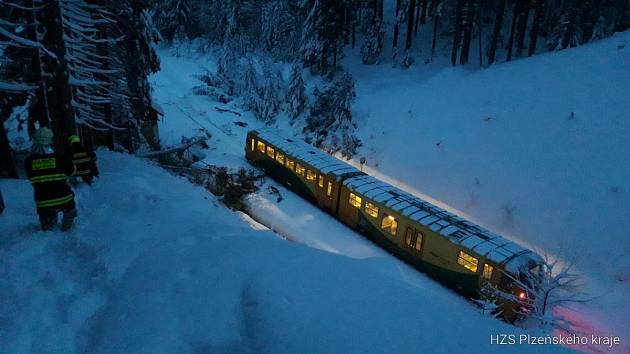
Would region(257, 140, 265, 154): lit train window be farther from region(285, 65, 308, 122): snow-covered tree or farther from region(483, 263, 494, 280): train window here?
region(483, 263, 494, 280): train window

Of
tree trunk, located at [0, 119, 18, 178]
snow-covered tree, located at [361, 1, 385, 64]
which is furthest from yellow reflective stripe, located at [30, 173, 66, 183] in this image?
snow-covered tree, located at [361, 1, 385, 64]

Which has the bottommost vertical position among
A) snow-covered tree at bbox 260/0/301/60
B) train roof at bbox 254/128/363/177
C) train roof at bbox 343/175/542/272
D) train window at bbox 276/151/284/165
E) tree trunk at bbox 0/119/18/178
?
train window at bbox 276/151/284/165

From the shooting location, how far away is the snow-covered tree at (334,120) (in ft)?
93.6

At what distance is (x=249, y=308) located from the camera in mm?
5125

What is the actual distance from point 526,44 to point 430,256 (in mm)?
34313

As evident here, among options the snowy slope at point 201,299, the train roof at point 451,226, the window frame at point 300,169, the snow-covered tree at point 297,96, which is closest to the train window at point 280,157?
the window frame at point 300,169

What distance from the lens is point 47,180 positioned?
690 centimetres

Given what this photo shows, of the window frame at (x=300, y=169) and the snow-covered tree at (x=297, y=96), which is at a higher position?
the snow-covered tree at (x=297, y=96)

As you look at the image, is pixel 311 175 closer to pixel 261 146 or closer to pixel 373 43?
pixel 261 146

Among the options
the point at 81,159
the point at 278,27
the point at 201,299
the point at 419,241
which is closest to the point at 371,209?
the point at 419,241

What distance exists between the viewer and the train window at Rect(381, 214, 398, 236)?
16.2m

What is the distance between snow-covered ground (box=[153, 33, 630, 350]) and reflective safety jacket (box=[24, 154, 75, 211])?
424 inches

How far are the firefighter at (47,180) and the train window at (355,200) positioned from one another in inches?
483

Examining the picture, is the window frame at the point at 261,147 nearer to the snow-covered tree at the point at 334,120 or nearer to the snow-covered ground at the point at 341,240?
the snow-covered ground at the point at 341,240
